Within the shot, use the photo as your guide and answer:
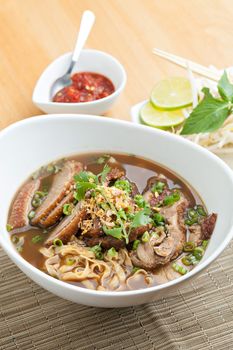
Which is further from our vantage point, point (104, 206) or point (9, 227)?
point (9, 227)

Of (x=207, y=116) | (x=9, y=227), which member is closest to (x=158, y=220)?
(x=9, y=227)

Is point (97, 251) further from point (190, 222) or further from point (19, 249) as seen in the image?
point (190, 222)

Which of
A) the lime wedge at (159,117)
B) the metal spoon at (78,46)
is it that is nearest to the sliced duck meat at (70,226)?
the lime wedge at (159,117)

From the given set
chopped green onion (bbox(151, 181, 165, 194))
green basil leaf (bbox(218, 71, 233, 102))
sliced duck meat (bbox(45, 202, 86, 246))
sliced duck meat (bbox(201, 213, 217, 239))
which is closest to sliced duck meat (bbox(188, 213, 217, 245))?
sliced duck meat (bbox(201, 213, 217, 239))

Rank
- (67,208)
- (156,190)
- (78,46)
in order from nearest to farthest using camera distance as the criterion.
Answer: (67,208) → (156,190) → (78,46)

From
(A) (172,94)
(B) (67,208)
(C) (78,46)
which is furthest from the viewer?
(C) (78,46)

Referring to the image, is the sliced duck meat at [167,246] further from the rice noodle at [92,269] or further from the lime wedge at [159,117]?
the lime wedge at [159,117]
